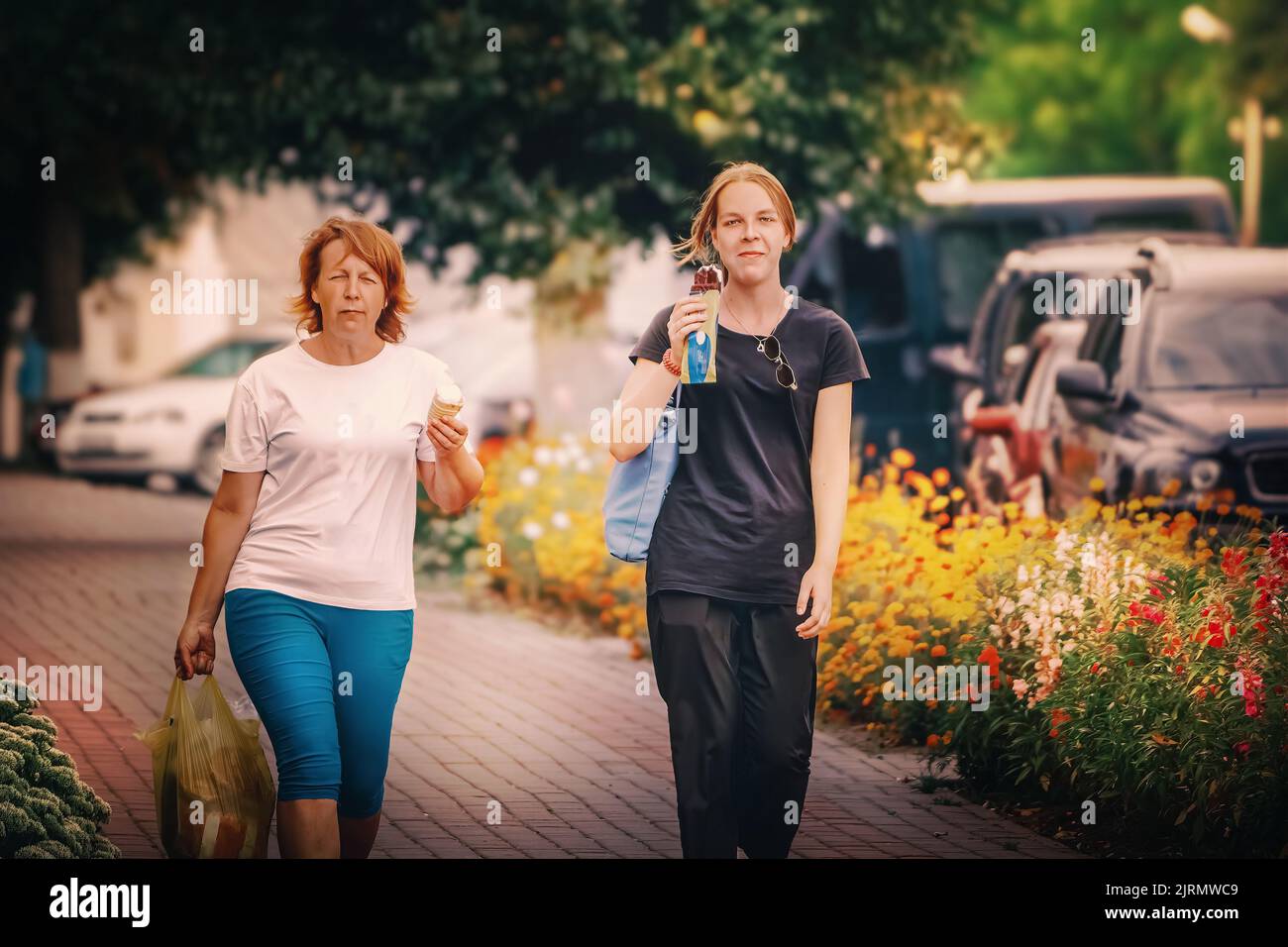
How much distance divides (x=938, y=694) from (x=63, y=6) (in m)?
10.4

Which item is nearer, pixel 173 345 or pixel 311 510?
pixel 311 510

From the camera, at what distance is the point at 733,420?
573cm

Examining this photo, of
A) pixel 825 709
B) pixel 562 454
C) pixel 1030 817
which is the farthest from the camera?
pixel 562 454

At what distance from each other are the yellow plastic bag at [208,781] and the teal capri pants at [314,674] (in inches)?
8.0

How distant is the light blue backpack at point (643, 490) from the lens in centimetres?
575

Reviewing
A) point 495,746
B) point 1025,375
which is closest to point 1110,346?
point 1025,375

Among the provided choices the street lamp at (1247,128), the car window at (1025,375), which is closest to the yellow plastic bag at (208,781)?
the car window at (1025,375)

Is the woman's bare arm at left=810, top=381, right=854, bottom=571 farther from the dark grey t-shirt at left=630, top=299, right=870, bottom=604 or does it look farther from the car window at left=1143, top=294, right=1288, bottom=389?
the car window at left=1143, top=294, right=1288, bottom=389

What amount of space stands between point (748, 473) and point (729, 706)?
2.07 feet

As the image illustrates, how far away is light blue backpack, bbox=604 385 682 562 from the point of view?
5.75 metres

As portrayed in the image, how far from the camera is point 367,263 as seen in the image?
5684mm
